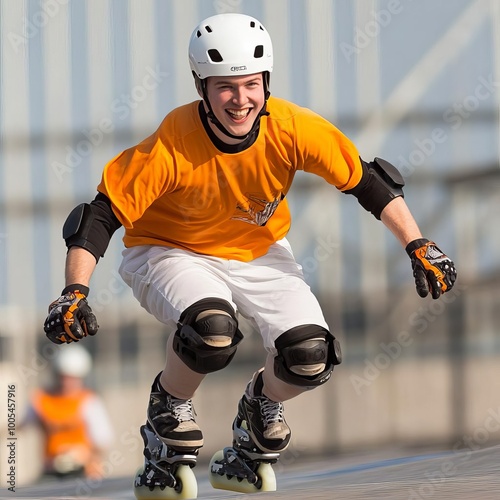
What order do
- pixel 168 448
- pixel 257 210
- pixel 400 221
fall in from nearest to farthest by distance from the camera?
pixel 257 210
pixel 400 221
pixel 168 448

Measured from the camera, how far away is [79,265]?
273 cm

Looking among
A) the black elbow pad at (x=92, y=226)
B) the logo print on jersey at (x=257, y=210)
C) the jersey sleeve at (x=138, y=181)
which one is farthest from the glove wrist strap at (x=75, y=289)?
the logo print on jersey at (x=257, y=210)

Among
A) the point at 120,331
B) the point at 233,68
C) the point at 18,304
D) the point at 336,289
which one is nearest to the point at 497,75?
the point at 336,289

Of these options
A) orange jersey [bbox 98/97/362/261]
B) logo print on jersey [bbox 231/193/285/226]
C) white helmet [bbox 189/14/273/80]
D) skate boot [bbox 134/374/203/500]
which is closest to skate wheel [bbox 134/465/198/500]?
skate boot [bbox 134/374/203/500]

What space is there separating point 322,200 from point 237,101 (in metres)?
3.10

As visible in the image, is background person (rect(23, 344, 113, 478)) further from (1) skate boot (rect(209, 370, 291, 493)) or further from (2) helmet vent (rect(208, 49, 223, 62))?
(2) helmet vent (rect(208, 49, 223, 62))

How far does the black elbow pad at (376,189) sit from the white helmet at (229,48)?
485 mm

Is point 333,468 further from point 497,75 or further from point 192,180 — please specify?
point 497,75

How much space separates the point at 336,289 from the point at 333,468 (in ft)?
5.50

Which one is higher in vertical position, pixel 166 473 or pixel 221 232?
pixel 221 232

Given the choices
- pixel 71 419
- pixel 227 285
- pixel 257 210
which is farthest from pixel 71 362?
pixel 257 210

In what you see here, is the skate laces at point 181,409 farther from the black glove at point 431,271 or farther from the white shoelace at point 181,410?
the black glove at point 431,271

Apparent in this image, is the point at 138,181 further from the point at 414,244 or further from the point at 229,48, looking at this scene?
the point at 414,244

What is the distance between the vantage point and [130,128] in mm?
5734
